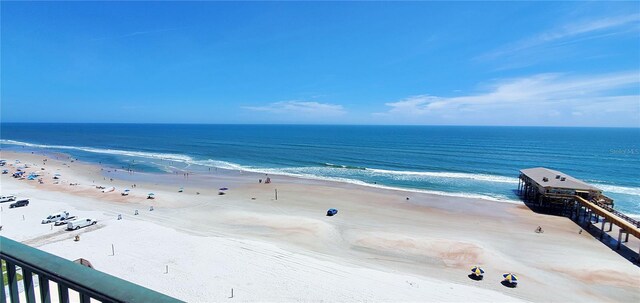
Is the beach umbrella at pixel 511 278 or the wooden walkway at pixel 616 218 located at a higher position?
the wooden walkway at pixel 616 218

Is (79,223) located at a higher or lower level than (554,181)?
lower

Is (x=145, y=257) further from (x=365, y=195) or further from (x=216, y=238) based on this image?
(x=365, y=195)

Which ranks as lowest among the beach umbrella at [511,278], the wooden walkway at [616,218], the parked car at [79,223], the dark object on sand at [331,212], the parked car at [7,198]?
the beach umbrella at [511,278]

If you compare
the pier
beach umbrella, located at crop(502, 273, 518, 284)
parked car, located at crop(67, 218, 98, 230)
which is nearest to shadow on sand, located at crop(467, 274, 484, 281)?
beach umbrella, located at crop(502, 273, 518, 284)

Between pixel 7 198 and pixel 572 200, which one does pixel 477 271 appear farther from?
pixel 7 198

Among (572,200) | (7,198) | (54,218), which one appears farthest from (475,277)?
(7,198)

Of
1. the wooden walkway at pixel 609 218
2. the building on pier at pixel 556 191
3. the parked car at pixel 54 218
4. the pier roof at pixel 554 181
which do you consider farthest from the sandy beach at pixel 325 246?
the pier roof at pixel 554 181

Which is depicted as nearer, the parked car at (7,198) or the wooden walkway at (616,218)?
the wooden walkway at (616,218)

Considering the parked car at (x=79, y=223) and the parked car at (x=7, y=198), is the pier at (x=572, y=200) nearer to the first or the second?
the parked car at (x=79, y=223)
